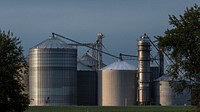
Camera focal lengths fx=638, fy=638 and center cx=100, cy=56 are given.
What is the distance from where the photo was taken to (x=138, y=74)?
16225 centimetres

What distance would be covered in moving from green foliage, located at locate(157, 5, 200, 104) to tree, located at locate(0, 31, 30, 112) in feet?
41.7

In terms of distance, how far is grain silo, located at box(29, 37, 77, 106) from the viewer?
158 metres

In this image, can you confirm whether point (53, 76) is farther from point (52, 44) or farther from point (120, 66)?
point (120, 66)

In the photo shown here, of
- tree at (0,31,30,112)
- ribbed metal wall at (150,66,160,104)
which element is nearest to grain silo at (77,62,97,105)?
ribbed metal wall at (150,66,160,104)

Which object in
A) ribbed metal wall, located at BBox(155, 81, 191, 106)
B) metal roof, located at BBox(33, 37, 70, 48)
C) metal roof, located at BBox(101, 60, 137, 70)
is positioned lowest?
ribbed metal wall, located at BBox(155, 81, 191, 106)

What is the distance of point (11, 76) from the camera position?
44156mm

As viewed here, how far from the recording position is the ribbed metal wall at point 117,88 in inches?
6363

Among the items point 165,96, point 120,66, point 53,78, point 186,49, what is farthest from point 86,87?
point 186,49

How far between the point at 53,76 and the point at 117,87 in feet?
54.8

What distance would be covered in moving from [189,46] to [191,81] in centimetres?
195

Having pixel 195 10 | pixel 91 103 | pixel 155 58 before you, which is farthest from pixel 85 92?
pixel 195 10

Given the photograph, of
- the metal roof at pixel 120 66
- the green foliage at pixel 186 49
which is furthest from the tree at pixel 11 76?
the metal roof at pixel 120 66

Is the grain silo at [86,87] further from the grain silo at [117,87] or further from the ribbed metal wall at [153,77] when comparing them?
the ribbed metal wall at [153,77]

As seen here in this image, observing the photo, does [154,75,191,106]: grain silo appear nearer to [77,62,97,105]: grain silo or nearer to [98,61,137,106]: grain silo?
[98,61,137,106]: grain silo
